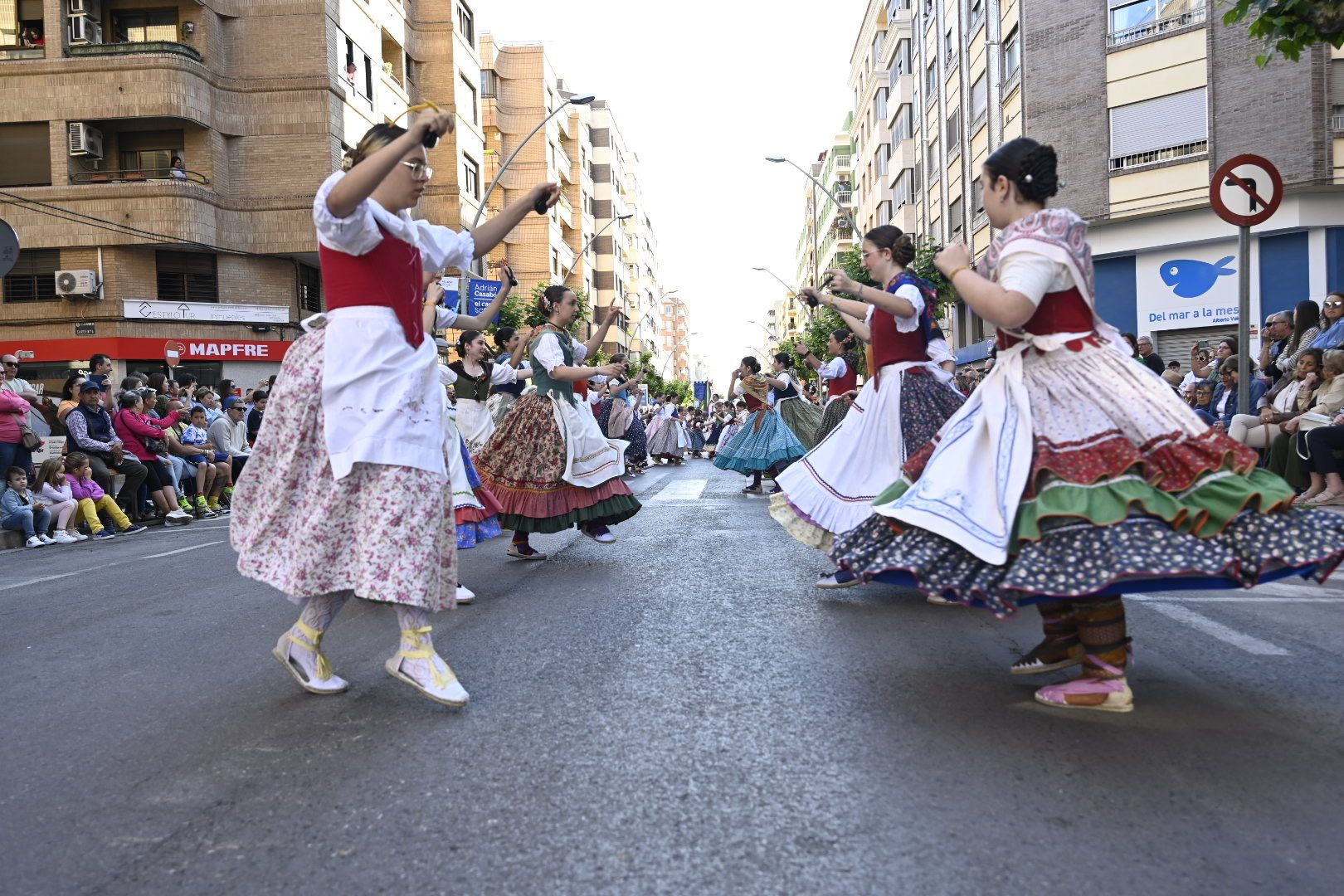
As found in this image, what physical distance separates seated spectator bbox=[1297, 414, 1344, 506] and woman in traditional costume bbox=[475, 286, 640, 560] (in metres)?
6.23

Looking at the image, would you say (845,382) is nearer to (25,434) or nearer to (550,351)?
(550,351)

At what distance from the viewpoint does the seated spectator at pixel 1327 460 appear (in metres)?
10.0

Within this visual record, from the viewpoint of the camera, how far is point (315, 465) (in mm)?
3906

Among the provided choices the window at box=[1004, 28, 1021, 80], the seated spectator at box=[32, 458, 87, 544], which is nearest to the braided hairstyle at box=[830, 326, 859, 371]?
the seated spectator at box=[32, 458, 87, 544]

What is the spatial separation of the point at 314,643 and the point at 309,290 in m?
33.6

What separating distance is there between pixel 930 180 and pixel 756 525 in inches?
1449

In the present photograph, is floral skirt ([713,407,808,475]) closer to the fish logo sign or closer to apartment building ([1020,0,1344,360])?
apartment building ([1020,0,1344,360])

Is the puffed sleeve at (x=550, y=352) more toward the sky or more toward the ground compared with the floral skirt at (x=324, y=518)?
more toward the sky

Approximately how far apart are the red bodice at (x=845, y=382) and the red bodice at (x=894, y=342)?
5404mm

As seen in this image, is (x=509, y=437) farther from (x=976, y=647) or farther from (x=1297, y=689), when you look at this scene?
(x=1297, y=689)

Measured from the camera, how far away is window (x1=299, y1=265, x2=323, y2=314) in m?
35.0

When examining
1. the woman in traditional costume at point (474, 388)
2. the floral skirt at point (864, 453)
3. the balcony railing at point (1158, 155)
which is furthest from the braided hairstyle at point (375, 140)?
the balcony railing at point (1158, 155)

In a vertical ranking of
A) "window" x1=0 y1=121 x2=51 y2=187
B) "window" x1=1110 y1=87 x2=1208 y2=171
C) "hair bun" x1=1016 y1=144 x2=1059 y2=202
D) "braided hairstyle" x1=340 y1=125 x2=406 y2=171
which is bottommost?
"hair bun" x1=1016 y1=144 x2=1059 y2=202

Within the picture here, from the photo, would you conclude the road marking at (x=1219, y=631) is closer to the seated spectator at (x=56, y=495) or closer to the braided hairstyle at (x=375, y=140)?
the braided hairstyle at (x=375, y=140)
